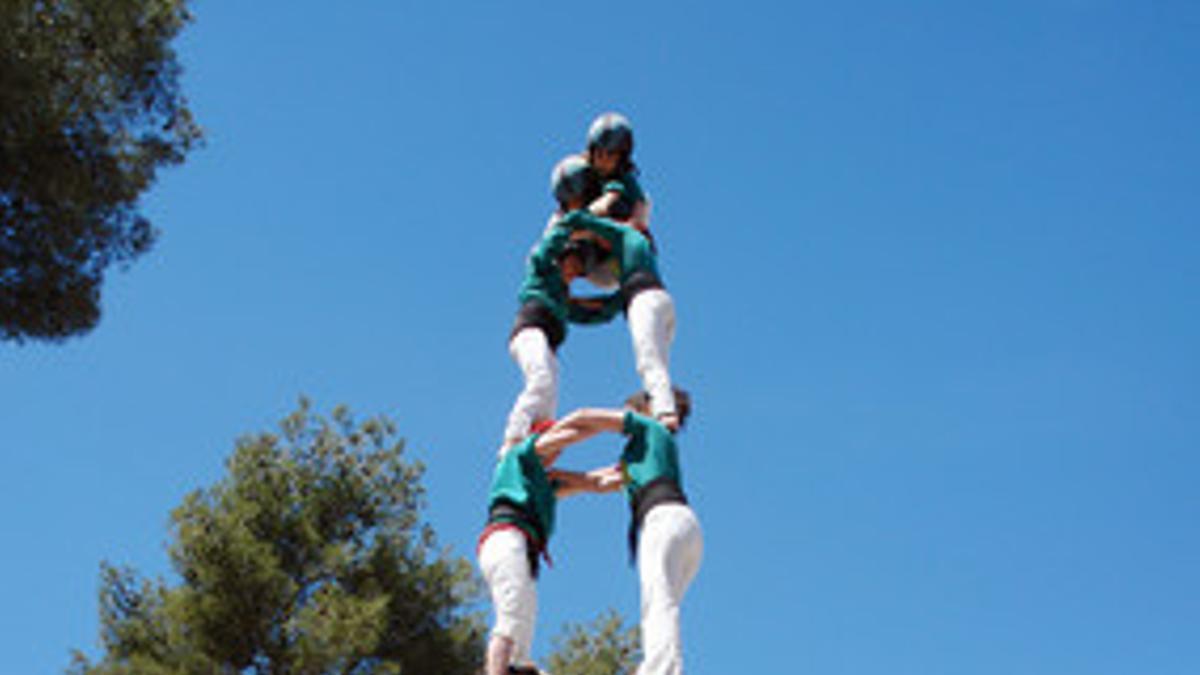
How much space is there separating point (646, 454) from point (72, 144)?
9849mm

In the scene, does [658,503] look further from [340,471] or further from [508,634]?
[340,471]

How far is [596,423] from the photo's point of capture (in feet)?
23.4

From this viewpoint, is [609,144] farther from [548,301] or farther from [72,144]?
[72,144]

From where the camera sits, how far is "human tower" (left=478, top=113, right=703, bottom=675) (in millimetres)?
6504

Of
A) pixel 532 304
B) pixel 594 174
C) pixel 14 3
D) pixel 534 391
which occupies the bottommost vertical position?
pixel 534 391

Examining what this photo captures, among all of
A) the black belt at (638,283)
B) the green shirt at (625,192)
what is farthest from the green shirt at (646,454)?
the green shirt at (625,192)

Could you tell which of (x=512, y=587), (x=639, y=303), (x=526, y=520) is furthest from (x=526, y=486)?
(x=639, y=303)

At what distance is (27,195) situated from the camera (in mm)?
14180

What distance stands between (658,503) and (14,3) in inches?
406

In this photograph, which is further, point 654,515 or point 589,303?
point 589,303

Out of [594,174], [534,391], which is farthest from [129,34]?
[534,391]

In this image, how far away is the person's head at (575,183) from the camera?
8.89 meters

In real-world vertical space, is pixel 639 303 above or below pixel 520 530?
above

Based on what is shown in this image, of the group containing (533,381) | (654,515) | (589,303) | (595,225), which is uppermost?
(595,225)
